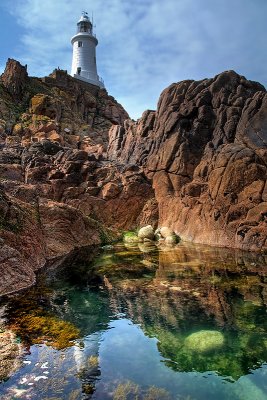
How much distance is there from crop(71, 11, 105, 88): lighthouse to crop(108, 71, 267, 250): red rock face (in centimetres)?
5872

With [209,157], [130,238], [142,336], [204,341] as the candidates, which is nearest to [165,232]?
[130,238]

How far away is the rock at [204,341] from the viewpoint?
10167 mm

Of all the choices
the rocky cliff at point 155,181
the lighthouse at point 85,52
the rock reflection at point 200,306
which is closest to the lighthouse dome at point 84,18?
the lighthouse at point 85,52

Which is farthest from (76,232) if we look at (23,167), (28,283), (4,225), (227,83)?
(227,83)

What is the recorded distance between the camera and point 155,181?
45.0 metres

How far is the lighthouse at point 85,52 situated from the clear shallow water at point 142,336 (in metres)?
96.6

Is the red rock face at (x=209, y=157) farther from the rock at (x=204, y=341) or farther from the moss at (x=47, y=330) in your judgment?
the moss at (x=47, y=330)

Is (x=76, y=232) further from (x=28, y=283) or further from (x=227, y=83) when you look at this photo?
(x=227, y=83)

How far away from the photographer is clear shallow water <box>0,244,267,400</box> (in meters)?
8.12

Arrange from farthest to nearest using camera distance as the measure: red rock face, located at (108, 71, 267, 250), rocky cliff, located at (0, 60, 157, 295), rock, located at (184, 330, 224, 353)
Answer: red rock face, located at (108, 71, 267, 250) → rocky cliff, located at (0, 60, 157, 295) → rock, located at (184, 330, 224, 353)

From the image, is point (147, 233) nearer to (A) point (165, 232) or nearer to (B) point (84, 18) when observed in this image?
(A) point (165, 232)

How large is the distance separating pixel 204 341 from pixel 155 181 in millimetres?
35120

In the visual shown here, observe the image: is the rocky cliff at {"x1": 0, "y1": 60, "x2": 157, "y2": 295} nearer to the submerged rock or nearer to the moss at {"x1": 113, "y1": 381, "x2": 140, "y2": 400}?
the submerged rock

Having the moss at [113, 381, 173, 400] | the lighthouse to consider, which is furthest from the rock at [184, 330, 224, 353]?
the lighthouse
